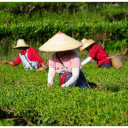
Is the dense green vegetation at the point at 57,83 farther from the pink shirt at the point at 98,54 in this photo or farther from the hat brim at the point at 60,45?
the hat brim at the point at 60,45

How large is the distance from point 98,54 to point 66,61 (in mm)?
4516

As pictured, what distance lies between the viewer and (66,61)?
5.61m

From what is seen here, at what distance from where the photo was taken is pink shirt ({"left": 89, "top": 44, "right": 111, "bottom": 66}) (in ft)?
31.8

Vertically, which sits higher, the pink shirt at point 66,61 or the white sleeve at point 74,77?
the pink shirt at point 66,61

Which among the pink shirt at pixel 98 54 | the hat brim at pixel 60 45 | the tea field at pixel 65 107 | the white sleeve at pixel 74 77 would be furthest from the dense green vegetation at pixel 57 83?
the hat brim at pixel 60 45

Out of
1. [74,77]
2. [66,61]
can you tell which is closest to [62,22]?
[66,61]

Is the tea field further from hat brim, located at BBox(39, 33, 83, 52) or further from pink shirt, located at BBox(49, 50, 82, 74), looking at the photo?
hat brim, located at BBox(39, 33, 83, 52)

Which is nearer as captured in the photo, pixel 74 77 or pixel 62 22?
pixel 74 77

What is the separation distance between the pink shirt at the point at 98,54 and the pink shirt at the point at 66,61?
389 cm

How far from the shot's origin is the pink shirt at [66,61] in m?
5.52

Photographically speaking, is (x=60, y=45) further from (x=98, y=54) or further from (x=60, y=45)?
(x=98, y=54)

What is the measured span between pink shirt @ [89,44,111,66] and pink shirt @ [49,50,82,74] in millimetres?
3888

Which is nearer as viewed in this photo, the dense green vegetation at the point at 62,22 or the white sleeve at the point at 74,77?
the white sleeve at the point at 74,77

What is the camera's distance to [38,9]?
21781 millimetres
